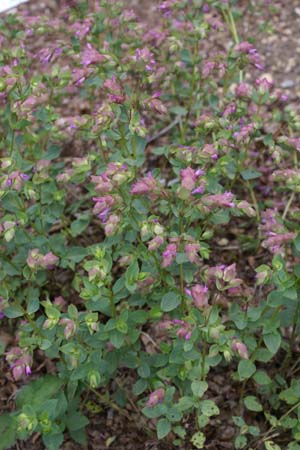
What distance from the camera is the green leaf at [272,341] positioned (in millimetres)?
2292

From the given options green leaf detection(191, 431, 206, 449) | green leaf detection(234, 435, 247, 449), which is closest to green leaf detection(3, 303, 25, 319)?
green leaf detection(191, 431, 206, 449)

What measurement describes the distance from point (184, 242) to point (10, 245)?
862 millimetres

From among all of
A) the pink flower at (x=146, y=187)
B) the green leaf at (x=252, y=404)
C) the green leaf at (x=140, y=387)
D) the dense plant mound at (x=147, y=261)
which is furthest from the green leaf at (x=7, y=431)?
the pink flower at (x=146, y=187)

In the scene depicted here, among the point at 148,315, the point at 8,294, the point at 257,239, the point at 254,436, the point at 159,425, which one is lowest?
the point at 254,436

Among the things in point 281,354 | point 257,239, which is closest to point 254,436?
point 281,354

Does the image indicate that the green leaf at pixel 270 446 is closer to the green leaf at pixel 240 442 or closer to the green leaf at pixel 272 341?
the green leaf at pixel 240 442

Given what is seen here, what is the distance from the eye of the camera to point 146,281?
2332 mm

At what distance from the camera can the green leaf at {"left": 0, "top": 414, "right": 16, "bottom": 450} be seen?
2.53 metres

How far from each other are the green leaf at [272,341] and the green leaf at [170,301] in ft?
1.11

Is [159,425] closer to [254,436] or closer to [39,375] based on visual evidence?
[254,436]

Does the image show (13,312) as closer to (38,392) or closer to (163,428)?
(38,392)

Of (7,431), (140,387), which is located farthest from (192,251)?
(7,431)

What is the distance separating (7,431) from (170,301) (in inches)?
33.9

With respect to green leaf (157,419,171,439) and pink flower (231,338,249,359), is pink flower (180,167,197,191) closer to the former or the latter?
pink flower (231,338,249,359)
